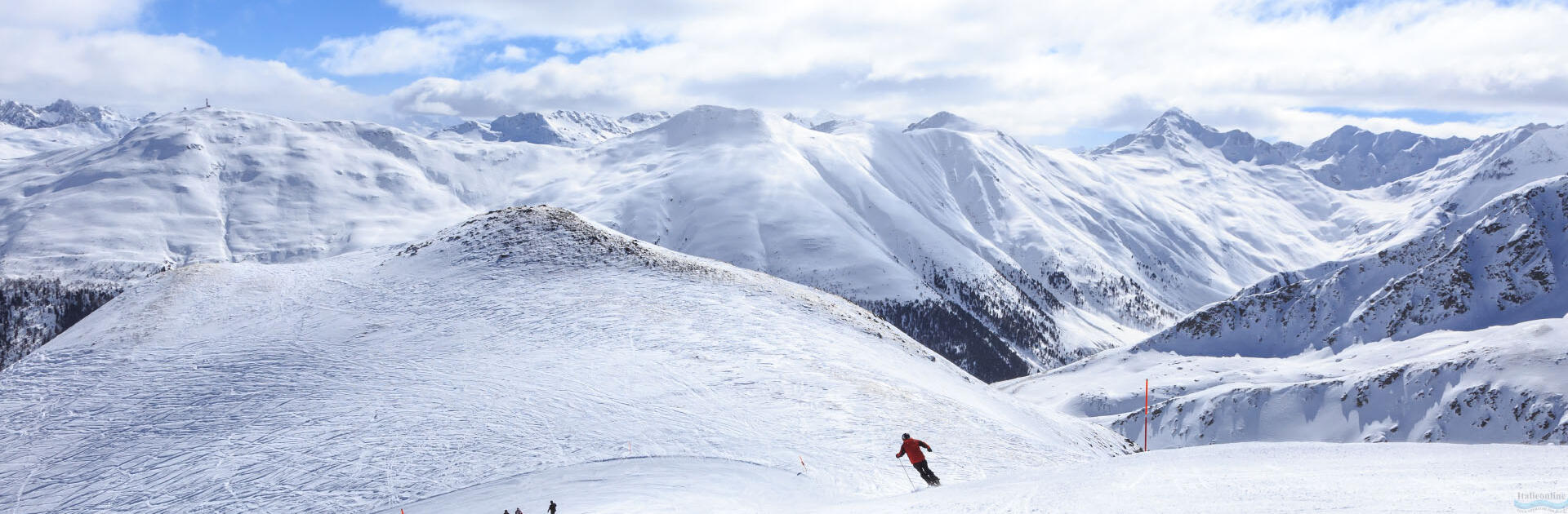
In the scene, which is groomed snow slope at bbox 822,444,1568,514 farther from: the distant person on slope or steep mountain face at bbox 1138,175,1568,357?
steep mountain face at bbox 1138,175,1568,357

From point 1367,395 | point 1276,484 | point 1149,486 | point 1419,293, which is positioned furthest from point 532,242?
point 1419,293

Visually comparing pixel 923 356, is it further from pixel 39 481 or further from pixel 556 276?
pixel 39 481

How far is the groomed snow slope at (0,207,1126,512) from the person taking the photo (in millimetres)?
28453

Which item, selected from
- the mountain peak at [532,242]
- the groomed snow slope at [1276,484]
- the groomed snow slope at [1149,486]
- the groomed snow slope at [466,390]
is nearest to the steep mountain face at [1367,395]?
the groomed snow slope at [466,390]

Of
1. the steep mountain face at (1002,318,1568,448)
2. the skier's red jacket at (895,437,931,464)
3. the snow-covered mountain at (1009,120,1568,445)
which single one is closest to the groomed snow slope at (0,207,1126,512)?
the skier's red jacket at (895,437,931,464)

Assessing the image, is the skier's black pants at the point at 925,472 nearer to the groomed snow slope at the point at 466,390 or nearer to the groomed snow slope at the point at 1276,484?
the groomed snow slope at the point at 466,390

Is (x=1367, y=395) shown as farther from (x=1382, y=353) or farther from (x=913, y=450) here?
(x=913, y=450)

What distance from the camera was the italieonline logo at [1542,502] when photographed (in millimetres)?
13805

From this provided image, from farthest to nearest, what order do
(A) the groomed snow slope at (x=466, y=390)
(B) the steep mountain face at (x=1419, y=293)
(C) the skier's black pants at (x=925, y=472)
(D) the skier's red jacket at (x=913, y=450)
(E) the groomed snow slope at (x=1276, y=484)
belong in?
(B) the steep mountain face at (x=1419, y=293) → (A) the groomed snow slope at (x=466, y=390) → (C) the skier's black pants at (x=925, y=472) → (D) the skier's red jacket at (x=913, y=450) → (E) the groomed snow slope at (x=1276, y=484)

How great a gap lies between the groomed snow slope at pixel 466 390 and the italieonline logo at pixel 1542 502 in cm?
1541

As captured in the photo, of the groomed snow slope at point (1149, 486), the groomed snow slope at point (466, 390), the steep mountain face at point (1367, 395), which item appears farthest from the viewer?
the steep mountain face at point (1367, 395)

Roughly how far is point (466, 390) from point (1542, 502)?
3527 centimetres

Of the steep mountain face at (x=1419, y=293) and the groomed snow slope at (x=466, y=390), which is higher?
the groomed snow slope at (x=466, y=390)

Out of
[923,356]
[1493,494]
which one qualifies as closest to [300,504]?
[1493,494]
